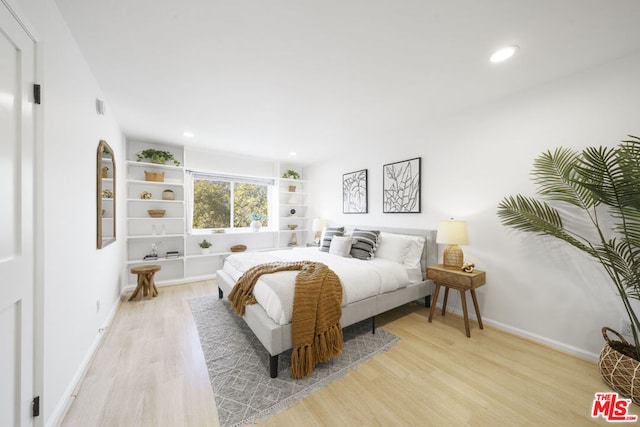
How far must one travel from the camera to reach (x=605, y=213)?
193 cm

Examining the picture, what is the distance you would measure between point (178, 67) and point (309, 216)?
13.0ft

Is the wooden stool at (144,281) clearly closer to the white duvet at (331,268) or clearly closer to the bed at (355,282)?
the bed at (355,282)

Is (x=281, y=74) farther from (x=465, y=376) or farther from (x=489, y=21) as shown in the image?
(x=465, y=376)

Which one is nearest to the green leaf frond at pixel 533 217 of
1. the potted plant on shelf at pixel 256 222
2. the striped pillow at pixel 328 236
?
the striped pillow at pixel 328 236

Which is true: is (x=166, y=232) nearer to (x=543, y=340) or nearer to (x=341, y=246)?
(x=341, y=246)

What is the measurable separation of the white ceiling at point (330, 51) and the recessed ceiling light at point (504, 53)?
0.20 ft

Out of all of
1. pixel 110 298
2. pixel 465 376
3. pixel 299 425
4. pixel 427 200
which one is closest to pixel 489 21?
pixel 427 200

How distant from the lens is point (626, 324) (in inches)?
73.5

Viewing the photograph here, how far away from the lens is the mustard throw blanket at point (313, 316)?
1820 mm

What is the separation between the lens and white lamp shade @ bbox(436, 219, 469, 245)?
2521mm

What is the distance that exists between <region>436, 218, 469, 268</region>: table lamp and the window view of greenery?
3.69 meters

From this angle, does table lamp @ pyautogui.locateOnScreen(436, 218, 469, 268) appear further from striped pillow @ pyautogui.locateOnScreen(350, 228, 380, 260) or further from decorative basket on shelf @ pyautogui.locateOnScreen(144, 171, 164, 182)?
decorative basket on shelf @ pyautogui.locateOnScreen(144, 171, 164, 182)
